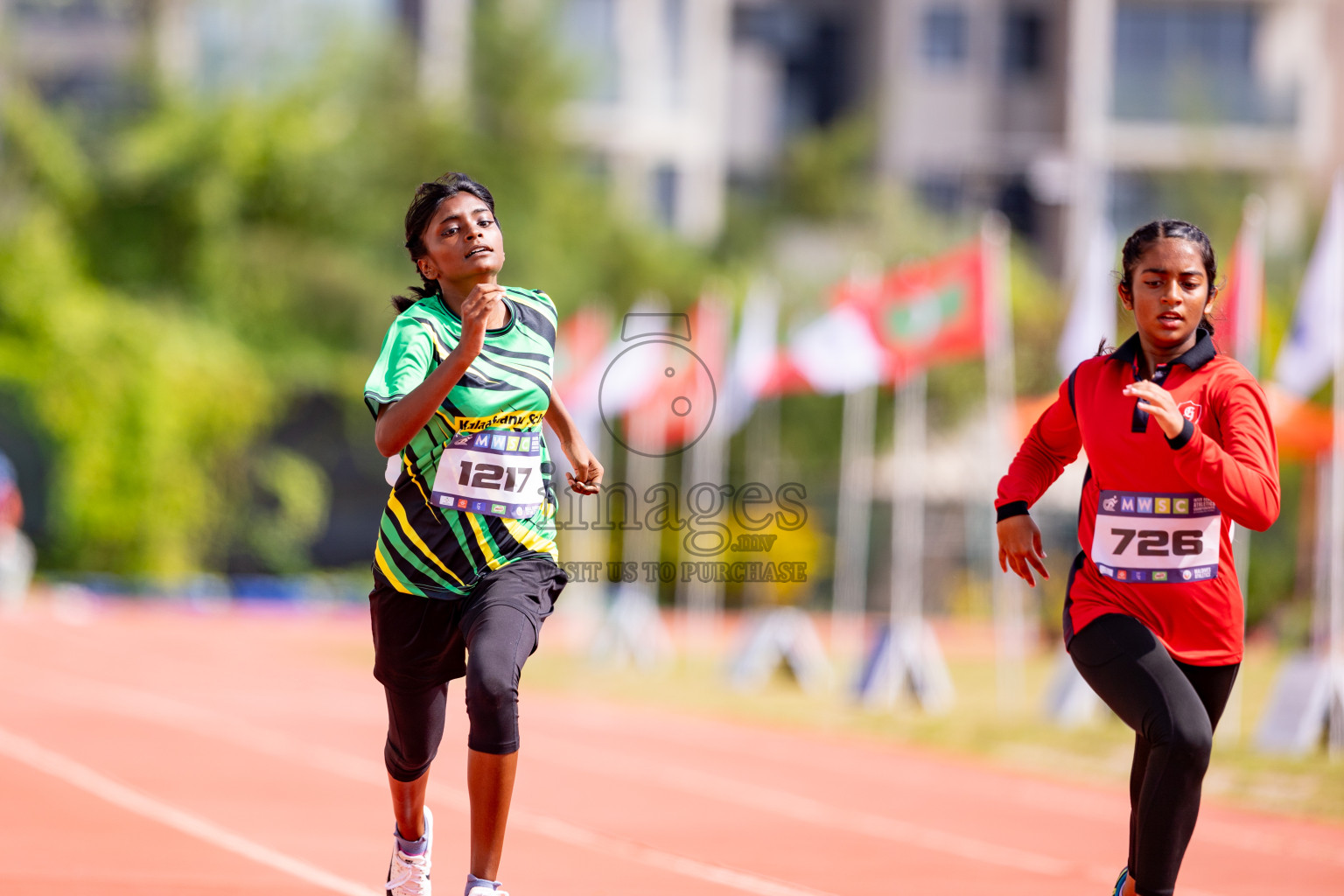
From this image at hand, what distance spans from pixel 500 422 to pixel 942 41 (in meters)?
46.6

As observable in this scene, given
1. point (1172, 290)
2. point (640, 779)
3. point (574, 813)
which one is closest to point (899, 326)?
point (640, 779)

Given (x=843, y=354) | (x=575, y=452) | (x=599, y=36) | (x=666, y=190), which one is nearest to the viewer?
(x=575, y=452)

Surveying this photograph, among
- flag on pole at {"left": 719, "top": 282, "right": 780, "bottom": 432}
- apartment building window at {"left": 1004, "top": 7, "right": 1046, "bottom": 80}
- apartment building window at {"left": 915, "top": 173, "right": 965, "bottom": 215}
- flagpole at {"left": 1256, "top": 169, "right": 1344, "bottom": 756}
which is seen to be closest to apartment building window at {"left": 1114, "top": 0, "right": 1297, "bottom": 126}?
apartment building window at {"left": 1004, "top": 7, "right": 1046, "bottom": 80}

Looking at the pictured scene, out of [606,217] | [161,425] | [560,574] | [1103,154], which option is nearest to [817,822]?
[560,574]

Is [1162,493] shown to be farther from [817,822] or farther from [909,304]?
[909,304]

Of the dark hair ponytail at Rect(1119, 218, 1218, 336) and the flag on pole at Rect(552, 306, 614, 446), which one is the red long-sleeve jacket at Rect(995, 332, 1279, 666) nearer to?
the dark hair ponytail at Rect(1119, 218, 1218, 336)

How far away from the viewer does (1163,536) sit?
5.21 m

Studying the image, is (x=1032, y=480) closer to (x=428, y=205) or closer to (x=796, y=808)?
(x=428, y=205)

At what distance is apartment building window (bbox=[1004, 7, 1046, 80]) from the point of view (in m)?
50.0

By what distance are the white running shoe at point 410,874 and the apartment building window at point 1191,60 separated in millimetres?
43950

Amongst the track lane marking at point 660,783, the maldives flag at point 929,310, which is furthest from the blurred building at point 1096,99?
the track lane marking at point 660,783

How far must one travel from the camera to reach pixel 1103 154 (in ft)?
155

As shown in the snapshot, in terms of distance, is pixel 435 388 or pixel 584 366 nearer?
pixel 435 388

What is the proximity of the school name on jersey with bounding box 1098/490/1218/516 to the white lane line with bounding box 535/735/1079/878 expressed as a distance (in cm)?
336
